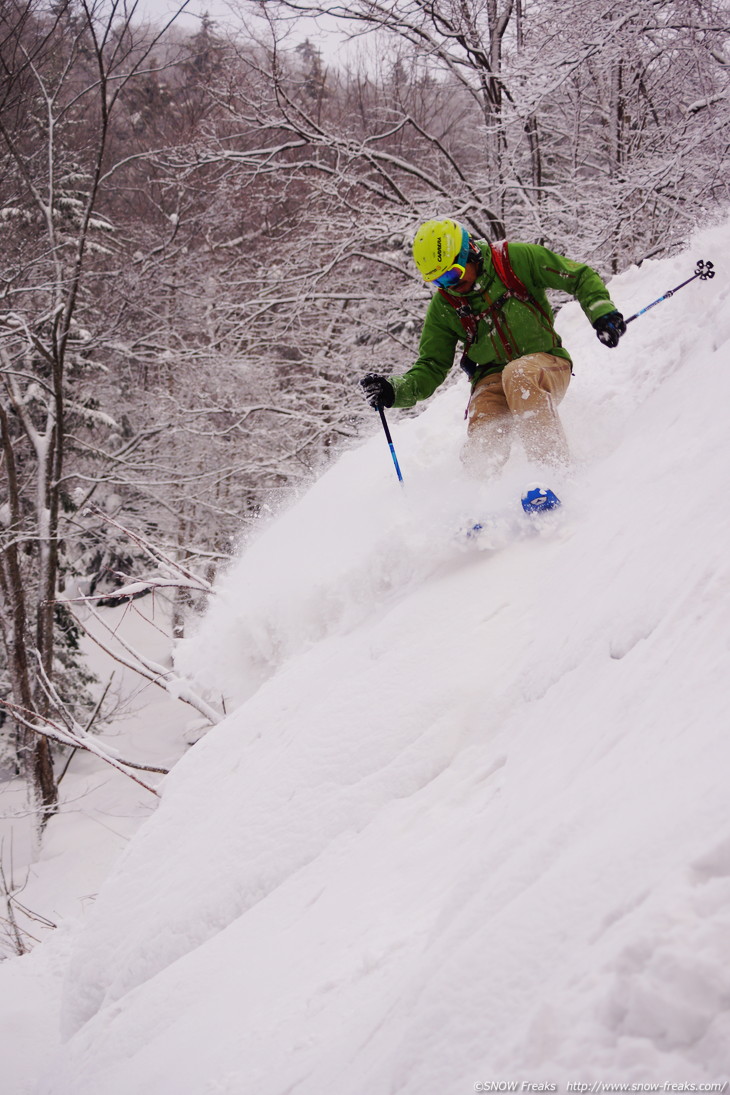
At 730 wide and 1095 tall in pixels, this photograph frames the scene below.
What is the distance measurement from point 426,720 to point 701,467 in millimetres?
1460

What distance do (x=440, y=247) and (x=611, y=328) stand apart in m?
1.04

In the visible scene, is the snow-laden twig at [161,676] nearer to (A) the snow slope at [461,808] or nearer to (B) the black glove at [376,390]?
(A) the snow slope at [461,808]

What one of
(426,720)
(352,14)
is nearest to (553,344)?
(426,720)

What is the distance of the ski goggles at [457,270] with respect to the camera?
3.94 metres

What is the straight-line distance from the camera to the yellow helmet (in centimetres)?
389

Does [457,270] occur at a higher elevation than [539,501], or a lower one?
higher

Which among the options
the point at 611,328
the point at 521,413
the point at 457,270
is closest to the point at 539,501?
the point at 521,413

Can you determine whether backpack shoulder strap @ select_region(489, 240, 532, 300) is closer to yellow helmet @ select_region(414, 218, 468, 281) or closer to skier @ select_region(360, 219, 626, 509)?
skier @ select_region(360, 219, 626, 509)

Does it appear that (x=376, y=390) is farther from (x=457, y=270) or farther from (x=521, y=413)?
(x=521, y=413)

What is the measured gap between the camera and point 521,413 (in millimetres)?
3895

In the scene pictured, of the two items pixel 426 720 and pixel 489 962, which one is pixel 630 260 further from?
pixel 489 962

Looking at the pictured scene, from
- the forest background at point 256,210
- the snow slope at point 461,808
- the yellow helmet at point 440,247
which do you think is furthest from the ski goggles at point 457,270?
the forest background at point 256,210

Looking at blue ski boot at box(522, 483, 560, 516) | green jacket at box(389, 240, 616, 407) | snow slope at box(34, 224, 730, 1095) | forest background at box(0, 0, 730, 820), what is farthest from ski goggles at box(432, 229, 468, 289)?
forest background at box(0, 0, 730, 820)

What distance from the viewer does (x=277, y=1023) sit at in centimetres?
185
